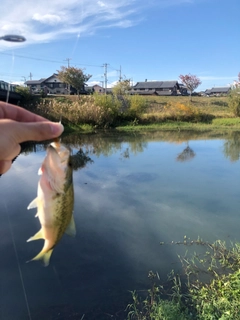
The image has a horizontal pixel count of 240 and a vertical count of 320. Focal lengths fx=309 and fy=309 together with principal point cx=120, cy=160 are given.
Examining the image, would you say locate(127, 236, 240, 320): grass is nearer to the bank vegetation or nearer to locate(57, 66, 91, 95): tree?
the bank vegetation

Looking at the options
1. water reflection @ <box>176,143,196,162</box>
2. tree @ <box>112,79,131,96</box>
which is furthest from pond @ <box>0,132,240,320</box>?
tree @ <box>112,79,131,96</box>

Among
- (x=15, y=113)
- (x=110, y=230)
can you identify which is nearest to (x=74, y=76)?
(x=110, y=230)

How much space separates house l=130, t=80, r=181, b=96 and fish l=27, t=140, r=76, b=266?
60729 mm

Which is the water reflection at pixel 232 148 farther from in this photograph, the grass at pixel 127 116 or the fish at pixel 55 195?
the fish at pixel 55 195

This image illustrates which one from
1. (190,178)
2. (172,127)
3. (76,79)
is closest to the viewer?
(190,178)

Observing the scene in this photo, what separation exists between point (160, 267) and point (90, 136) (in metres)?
15.9

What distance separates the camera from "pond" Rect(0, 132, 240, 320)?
427 cm

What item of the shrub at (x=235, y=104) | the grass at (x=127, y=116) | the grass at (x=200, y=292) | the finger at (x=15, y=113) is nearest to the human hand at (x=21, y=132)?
the finger at (x=15, y=113)

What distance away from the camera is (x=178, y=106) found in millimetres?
29688

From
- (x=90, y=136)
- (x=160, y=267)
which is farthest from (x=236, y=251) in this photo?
(x=90, y=136)

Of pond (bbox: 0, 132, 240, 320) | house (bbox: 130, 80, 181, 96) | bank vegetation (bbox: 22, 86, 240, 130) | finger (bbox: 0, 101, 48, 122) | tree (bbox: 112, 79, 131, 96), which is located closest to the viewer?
finger (bbox: 0, 101, 48, 122)

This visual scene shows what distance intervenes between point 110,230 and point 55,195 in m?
5.18

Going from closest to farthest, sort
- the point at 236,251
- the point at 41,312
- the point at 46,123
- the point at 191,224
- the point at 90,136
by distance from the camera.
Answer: the point at 46,123 → the point at 41,312 → the point at 236,251 → the point at 191,224 → the point at 90,136

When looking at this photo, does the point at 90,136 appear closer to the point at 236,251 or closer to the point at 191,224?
the point at 191,224
